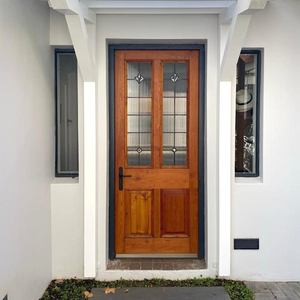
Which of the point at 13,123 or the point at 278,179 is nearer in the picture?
the point at 13,123

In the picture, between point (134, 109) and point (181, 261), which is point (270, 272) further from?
point (134, 109)

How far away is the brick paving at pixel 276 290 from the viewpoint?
3.22 meters

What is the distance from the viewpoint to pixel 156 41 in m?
3.52

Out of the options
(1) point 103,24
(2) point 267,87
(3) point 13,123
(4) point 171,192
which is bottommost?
(4) point 171,192

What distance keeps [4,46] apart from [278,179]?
9.15ft

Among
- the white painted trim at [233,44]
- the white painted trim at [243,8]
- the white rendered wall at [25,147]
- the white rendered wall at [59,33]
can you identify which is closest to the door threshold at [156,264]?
the white rendered wall at [25,147]

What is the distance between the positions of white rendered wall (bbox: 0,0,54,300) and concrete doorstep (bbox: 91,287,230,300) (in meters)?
0.67

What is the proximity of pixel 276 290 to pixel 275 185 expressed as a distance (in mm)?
1029

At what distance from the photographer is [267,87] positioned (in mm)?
3441

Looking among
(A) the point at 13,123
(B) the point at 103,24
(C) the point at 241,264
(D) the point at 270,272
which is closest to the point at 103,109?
(B) the point at 103,24

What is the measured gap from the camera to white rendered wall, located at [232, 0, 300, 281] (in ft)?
11.3

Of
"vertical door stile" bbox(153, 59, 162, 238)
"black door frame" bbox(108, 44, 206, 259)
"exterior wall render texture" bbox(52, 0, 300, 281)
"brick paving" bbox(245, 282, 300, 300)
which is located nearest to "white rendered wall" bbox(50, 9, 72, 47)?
"exterior wall render texture" bbox(52, 0, 300, 281)

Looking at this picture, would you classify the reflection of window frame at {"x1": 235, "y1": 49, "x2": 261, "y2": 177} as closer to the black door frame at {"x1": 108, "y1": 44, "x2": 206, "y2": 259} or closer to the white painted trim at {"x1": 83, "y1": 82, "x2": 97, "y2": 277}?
the black door frame at {"x1": 108, "y1": 44, "x2": 206, "y2": 259}

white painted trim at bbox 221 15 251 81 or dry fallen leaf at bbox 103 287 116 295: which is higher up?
white painted trim at bbox 221 15 251 81
